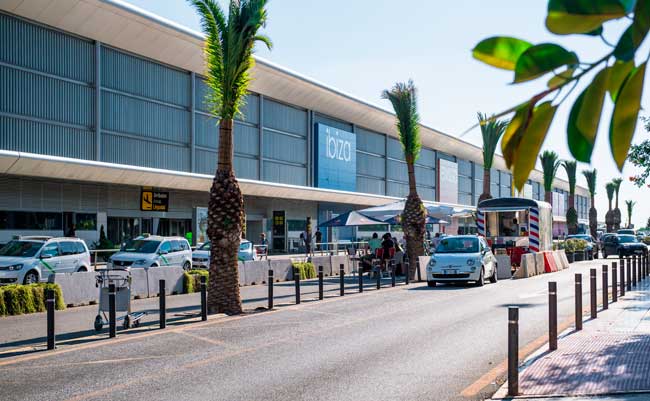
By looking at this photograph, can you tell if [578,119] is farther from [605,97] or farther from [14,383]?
[14,383]

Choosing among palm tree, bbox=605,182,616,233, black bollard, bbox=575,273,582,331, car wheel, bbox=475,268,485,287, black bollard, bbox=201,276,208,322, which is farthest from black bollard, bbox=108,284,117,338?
palm tree, bbox=605,182,616,233

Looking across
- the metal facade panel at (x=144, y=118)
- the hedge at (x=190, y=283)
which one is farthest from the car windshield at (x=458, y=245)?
the metal facade panel at (x=144, y=118)

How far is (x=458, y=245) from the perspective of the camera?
25.7 m

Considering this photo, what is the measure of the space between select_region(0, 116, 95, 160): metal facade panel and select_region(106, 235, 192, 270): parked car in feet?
30.5

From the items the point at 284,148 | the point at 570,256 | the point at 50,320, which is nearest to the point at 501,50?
the point at 50,320

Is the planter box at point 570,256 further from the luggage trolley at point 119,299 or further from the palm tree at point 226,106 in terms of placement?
the luggage trolley at point 119,299

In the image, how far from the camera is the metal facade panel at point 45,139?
33.8m

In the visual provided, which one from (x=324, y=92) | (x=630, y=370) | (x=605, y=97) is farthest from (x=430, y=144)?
(x=605, y=97)

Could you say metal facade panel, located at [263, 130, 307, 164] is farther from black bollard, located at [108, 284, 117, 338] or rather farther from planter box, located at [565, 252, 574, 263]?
black bollard, located at [108, 284, 117, 338]

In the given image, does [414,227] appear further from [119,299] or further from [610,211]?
[610,211]

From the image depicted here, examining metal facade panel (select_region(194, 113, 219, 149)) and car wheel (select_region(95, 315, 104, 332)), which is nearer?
car wheel (select_region(95, 315, 104, 332))

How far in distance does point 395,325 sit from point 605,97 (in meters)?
13.0

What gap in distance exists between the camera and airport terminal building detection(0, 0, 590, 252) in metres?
34.9

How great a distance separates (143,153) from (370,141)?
30151 millimetres
